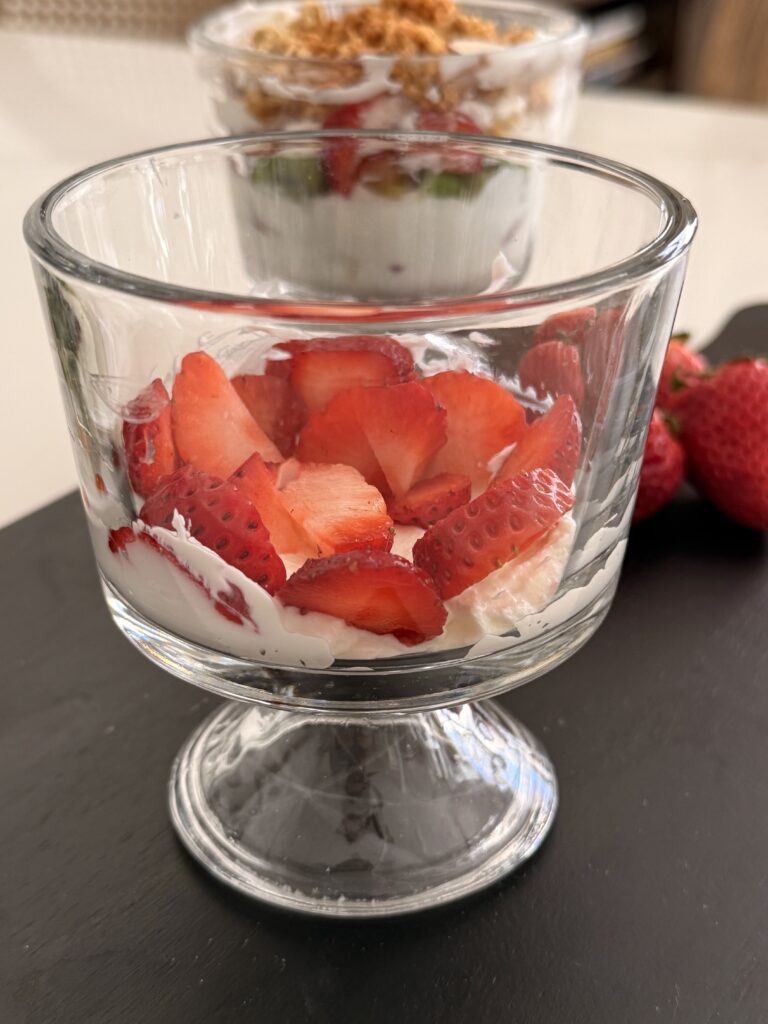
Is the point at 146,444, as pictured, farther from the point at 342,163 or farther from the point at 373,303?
the point at 342,163

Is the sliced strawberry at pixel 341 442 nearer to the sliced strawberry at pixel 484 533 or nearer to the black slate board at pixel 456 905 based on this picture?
the sliced strawberry at pixel 484 533

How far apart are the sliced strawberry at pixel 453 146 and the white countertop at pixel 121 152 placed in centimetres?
29

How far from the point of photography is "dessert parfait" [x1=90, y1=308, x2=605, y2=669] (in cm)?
35

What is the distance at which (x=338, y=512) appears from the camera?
36 cm

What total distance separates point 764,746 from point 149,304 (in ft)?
1.01

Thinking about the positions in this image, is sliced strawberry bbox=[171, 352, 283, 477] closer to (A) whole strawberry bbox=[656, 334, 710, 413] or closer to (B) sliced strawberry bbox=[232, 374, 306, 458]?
(B) sliced strawberry bbox=[232, 374, 306, 458]

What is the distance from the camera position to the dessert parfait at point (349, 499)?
0.35 meters

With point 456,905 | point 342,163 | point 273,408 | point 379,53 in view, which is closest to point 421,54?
point 379,53

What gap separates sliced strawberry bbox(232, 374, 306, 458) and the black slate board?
15cm

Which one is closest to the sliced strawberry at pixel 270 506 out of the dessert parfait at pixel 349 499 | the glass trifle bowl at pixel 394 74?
the dessert parfait at pixel 349 499

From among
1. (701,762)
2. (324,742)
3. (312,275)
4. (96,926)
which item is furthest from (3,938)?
(312,275)

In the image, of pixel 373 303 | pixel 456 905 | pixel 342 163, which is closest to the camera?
pixel 373 303

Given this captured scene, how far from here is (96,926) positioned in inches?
15.6

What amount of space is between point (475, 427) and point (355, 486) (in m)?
0.04
